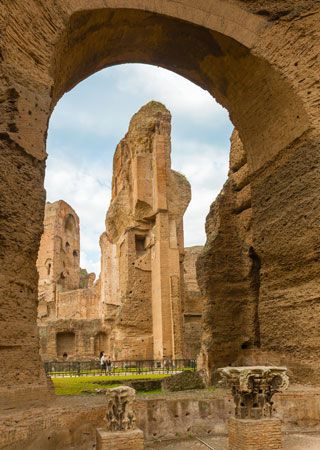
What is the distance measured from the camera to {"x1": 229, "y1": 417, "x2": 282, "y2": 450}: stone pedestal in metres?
4.52

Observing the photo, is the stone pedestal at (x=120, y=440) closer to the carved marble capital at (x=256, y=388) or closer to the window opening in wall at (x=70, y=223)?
the carved marble capital at (x=256, y=388)

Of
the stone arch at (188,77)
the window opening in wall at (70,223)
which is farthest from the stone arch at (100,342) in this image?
the stone arch at (188,77)

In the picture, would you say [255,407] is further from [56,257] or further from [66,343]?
[56,257]

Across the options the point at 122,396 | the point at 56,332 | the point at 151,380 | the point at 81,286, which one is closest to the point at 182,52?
the point at 122,396

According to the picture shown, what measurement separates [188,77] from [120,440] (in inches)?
266

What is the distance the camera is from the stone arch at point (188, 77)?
5270 millimetres

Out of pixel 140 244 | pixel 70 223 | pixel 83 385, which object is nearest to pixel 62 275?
pixel 70 223

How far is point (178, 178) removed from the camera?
74.9ft

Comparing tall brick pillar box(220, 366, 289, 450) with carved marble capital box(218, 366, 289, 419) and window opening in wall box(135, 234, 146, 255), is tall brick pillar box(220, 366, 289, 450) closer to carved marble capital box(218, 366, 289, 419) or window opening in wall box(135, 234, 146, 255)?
carved marble capital box(218, 366, 289, 419)

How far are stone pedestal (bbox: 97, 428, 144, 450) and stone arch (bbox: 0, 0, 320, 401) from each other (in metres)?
1.18

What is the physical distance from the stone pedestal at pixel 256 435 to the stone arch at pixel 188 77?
2.11 meters

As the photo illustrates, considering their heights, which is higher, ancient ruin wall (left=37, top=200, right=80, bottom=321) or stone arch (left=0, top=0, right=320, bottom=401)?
ancient ruin wall (left=37, top=200, right=80, bottom=321)

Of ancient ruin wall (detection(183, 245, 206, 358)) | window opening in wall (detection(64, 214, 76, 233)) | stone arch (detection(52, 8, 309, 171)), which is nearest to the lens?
stone arch (detection(52, 8, 309, 171))

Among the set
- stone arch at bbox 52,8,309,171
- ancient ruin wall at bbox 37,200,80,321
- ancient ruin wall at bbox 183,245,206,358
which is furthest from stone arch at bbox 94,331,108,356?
stone arch at bbox 52,8,309,171
